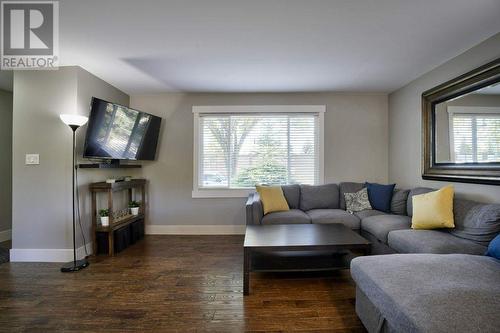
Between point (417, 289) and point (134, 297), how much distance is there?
2.22 metres

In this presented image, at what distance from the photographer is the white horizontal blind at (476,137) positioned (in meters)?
2.44

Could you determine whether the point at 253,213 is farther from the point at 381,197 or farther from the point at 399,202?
the point at 399,202

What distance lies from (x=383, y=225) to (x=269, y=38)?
8.04 ft

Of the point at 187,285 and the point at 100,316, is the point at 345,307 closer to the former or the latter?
the point at 187,285

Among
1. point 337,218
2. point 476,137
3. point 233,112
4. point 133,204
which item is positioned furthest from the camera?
point 233,112

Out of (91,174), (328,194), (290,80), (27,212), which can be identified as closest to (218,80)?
(290,80)

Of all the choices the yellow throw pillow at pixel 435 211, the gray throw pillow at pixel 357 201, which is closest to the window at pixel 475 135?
the yellow throw pillow at pixel 435 211

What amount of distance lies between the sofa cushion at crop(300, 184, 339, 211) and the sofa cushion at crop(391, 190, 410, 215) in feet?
2.58

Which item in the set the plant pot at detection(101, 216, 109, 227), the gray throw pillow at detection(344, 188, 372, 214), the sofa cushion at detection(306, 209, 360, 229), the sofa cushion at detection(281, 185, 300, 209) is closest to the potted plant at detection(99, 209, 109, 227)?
the plant pot at detection(101, 216, 109, 227)

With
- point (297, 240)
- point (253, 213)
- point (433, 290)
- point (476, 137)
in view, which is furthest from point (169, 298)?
point (476, 137)

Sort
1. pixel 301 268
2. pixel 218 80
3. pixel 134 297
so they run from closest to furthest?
pixel 134 297
pixel 301 268
pixel 218 80

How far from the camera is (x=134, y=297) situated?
7.14 ft

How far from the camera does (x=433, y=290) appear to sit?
4.19 feet

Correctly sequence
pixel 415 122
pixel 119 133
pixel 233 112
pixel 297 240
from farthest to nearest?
pixel 233 112 → pixel 415 122 → pixel 119 133 → pixel 297 240
